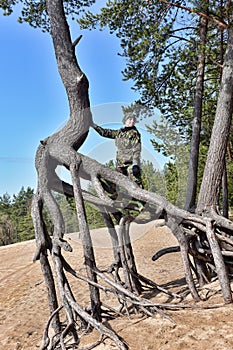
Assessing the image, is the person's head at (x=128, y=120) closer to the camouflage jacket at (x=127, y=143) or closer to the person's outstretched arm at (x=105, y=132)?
the camouflage jacket at (x=127, y=143)

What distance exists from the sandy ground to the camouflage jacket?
136cm

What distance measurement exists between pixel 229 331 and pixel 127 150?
2.61 metres

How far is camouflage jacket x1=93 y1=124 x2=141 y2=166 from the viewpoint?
187 inches

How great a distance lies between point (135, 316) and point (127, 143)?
2.14 m

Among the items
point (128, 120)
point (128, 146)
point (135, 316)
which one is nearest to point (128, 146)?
point (128, 146)

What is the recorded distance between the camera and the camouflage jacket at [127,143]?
15.6 feet

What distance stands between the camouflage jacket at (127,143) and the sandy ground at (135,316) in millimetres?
1364

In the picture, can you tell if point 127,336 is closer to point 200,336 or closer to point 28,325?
point 200,336

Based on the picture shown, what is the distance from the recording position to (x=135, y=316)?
3828mm

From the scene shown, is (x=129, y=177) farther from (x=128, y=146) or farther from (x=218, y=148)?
(x=218, y=148)

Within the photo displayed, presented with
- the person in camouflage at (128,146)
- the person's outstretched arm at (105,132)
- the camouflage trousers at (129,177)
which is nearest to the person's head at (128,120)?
the person in camouflage at (128,146)

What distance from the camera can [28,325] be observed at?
18.3ft

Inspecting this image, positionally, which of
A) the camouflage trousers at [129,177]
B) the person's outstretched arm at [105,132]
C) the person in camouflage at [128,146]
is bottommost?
the camouflage trousers at [129,177]

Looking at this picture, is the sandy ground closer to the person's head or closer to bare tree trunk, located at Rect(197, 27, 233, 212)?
bare tree trunk, located at Rect(197, 27, 233, 212)
